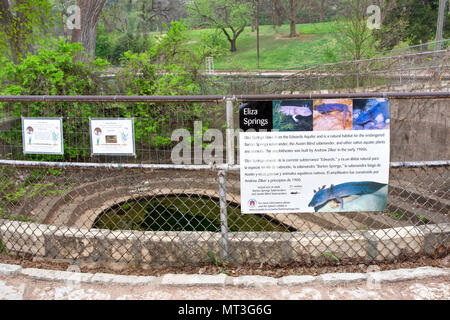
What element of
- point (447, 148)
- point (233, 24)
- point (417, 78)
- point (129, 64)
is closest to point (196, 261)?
point (447, 148)

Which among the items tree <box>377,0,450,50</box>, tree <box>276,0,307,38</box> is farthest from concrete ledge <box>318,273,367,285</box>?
tree <box>276,0,307,38</box>

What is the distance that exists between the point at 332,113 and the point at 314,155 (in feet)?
1.26

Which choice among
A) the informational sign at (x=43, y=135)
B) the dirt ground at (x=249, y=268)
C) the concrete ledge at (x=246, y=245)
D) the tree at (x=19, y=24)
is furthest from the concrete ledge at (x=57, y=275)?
the tree at (x=19, y=24)

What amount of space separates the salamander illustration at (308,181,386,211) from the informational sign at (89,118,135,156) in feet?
5.48

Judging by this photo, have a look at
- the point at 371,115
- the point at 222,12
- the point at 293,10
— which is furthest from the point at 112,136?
the point at 222,12

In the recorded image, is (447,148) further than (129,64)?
No

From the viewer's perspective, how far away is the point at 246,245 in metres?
3.49

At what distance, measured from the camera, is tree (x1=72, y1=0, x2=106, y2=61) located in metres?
13.9

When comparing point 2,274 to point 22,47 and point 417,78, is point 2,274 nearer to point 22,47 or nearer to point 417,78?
point 22,47

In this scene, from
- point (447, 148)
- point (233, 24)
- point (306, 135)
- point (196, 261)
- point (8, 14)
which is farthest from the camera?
point (233, 24)

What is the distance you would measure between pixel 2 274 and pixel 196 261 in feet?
5.46

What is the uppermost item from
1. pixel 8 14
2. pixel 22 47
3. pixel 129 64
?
pixel 8 14

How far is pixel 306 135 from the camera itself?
3254 millimetres

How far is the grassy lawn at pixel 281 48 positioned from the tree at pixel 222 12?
1956mm
